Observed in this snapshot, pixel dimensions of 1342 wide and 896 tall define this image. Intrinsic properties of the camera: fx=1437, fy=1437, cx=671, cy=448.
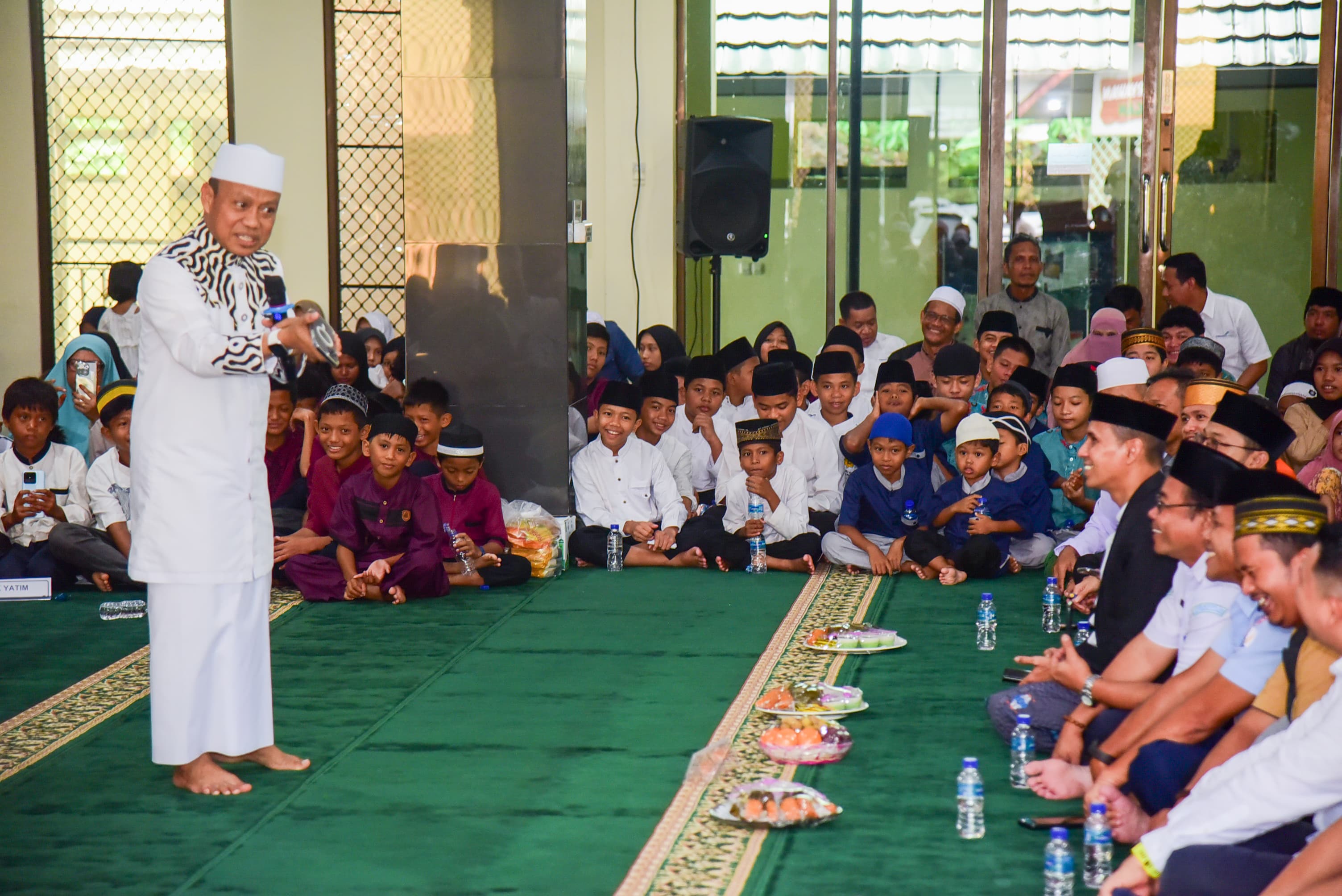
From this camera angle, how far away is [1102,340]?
23.7 ft

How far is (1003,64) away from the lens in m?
8.62

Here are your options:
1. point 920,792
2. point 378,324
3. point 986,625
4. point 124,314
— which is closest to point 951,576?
point 986,625

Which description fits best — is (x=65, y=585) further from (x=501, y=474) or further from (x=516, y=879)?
(x=516, y=879)

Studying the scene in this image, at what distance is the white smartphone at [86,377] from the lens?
6.77 m

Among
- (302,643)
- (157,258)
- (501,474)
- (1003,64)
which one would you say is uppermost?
(1003,64)

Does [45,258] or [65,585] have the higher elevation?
[45,258]

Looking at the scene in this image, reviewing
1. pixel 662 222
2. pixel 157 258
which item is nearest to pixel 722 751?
pixel 157 258

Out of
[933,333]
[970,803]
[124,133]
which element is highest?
[124,133]

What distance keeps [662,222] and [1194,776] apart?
6686mm

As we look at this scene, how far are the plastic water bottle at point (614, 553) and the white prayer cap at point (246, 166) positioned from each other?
2946 millimetres

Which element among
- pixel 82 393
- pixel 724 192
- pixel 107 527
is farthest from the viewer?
pixel 724 192

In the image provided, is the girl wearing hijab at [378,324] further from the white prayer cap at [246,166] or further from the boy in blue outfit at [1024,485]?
the white prayer cap at [246,166]

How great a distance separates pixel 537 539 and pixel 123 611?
5.36 feet

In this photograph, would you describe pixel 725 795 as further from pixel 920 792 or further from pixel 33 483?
pixel 33 483
